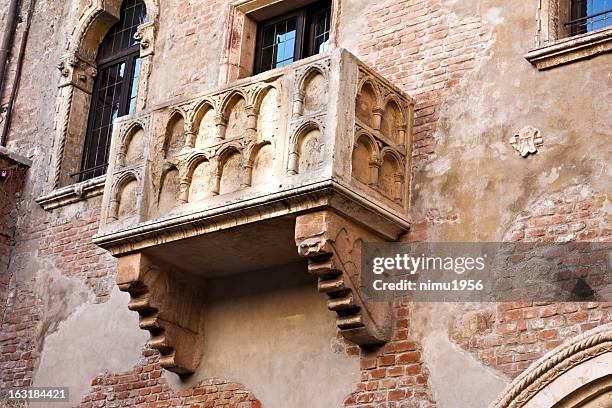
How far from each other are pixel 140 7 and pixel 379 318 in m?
5.38

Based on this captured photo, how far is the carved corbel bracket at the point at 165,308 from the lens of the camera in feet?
31.3

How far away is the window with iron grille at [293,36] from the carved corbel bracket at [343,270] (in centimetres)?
240

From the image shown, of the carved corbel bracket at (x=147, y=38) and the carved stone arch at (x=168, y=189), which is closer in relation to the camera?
the carved stone arch at (x=168, y=189)

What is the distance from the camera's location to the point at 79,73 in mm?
12500

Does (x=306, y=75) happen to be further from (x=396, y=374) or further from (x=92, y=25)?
(x=92, y=25)

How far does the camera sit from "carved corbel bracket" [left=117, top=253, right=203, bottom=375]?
955cm

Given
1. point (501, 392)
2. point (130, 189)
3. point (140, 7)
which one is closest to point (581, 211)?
point (501, 392)

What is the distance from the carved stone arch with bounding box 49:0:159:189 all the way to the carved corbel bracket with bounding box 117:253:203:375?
8.78ft

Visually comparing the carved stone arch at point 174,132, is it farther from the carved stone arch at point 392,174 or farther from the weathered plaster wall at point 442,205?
the carved stone arch at point 392,174

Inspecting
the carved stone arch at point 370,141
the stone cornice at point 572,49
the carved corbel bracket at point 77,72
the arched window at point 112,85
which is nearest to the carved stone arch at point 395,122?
the carved stone arch at point 370,141

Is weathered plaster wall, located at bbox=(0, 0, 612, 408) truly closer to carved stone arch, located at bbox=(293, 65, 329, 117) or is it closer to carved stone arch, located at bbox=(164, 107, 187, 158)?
carved stone arch, located at bbox=(293, 65, 329, 117)

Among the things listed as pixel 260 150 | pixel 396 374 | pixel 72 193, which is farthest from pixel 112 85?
pixel 396 374

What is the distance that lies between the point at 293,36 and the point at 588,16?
9.73 feet

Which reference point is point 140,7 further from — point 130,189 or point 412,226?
point 412,226
